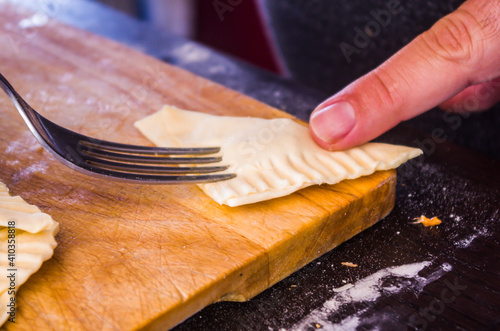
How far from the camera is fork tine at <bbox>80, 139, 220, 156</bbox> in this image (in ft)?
4.34

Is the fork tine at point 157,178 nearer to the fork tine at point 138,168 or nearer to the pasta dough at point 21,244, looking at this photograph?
the fork tine at point 138,168

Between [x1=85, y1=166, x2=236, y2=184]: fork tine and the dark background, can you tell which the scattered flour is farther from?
the dark background

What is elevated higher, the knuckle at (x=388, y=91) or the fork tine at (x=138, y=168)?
the knuckle at (x=388, y=91)

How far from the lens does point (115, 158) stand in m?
1.31

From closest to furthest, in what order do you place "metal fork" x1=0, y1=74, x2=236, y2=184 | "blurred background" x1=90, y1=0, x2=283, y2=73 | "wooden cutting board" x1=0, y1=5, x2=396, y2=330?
"wooden cutting board" x1=0, y1=5, x2=396, y2=330 < "metal fork" x1=0, y1=74, x2=236, y2=184 < "blurred background" x1=90, y1=0, x2=283, y2=73

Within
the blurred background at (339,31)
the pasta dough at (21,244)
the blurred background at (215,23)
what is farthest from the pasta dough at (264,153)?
the blurred background at (215,23)

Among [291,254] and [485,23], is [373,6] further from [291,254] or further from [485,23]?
[291,254]

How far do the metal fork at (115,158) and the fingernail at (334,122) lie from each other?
28 centimetres

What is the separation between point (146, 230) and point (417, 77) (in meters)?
0.80

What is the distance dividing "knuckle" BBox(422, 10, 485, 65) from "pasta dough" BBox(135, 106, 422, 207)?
10.6 inches

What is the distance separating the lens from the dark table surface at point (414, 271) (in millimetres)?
1026

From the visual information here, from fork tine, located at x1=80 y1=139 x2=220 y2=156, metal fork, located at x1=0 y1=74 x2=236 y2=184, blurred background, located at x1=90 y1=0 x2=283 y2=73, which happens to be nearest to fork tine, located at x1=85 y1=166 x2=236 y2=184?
metal fork, located at x1=0 y1=74 x2=236 y2=184

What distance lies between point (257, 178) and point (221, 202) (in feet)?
0.40

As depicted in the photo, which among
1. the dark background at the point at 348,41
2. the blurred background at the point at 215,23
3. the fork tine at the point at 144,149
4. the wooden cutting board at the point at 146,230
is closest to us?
the wooden cutting board at the point at 146,230
